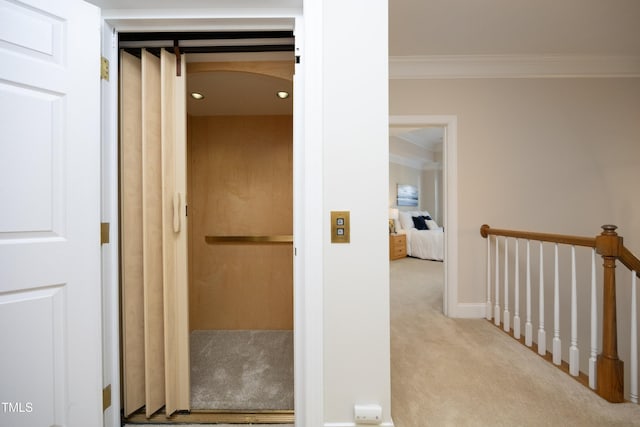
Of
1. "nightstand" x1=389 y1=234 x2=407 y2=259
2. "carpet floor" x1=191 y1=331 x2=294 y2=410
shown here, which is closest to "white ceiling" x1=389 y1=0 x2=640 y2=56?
"carpet floor" x1=191 y1=331 x2=294 y2=410

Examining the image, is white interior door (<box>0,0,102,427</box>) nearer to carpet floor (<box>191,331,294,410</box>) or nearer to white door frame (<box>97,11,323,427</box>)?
white door frame (<box>97,11,323,427</box>)

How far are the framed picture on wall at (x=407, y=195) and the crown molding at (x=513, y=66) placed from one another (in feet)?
15.5

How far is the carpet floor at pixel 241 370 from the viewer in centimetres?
149

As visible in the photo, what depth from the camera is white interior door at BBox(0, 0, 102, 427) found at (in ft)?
3.25

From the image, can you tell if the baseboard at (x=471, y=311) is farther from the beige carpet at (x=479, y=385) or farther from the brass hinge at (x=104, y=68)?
the brass hinge at (x=104, y=68)

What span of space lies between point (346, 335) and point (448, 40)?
2718 mm

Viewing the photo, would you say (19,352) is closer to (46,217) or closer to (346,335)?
(46,217)

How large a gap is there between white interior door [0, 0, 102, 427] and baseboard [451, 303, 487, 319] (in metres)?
2.84

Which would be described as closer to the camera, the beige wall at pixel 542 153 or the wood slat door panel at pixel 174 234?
the wood slat door panel at pixel 174 234

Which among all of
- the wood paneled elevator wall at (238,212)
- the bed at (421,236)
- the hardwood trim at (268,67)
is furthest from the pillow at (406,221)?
the hardwood trim at (268,67)

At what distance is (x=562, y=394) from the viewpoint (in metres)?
1.41

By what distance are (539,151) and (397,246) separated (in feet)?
11.7

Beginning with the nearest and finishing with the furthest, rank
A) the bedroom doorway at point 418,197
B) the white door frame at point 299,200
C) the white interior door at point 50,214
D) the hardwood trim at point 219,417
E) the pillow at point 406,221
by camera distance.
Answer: the white interior door at point 50,214 → the white door frame at point 299,200 → the hardwood trim at point 219,417 → the bedroom doorway at point 418,197 → the pillow at point 406,221

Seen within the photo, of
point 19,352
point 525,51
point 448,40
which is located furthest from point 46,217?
point 525,51
